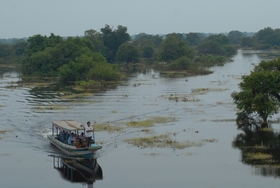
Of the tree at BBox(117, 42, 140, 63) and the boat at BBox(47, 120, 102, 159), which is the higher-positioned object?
the tree at BBox(117, 42, 140, 63)

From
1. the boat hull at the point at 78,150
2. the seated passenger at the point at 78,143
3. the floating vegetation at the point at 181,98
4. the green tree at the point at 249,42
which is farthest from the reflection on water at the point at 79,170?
the green tree at the point at 249,42

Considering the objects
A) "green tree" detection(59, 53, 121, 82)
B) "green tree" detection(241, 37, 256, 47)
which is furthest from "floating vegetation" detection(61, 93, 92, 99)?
"green tree" detection(241, 37, 256, 47)

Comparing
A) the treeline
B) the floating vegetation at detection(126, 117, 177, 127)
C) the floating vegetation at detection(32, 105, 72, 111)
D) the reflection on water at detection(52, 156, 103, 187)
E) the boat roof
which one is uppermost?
the treeline

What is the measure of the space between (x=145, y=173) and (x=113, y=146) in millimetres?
6292

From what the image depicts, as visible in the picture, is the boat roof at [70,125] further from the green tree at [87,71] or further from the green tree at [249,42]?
the green tree at [249,42]

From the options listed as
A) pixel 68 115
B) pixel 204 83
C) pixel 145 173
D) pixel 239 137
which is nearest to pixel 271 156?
pixel 239 137

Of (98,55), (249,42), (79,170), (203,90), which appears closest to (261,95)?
(79,170)

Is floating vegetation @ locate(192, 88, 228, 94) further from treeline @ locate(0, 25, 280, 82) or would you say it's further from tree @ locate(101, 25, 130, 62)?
tree @ locate(101, 25, 130, 62)

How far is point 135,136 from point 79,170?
321 inches

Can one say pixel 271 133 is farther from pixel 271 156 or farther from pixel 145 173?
pixel 145 173

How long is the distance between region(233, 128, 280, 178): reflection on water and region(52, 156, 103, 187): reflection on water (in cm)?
867

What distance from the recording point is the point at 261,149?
32594 millimetres

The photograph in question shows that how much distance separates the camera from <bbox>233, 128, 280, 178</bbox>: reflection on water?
1108 inches

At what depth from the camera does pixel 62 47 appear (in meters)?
86.1
